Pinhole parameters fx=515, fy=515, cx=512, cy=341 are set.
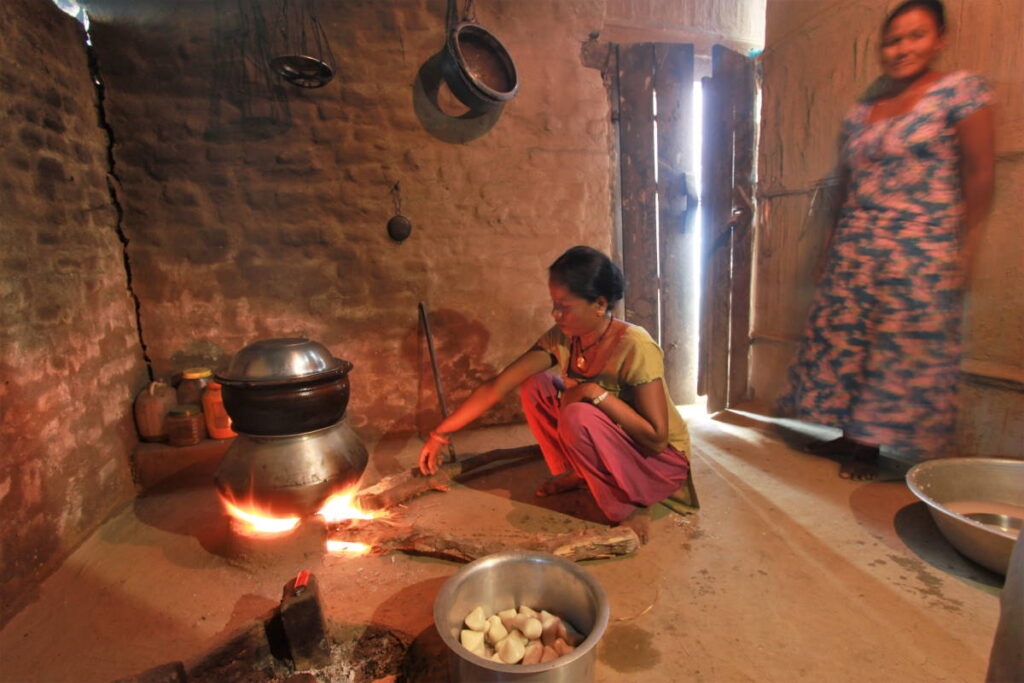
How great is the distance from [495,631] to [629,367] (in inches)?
42.6

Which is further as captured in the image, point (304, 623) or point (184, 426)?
point (184, 426)

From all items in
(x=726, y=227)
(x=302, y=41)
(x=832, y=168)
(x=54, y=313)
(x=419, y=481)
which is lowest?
(x=419, y=481)

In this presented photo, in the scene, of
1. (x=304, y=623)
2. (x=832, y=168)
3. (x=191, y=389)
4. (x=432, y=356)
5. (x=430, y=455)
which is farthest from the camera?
(x=432, y=356)

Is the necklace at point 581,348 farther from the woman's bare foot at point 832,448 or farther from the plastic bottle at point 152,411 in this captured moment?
the plastic bottle at point 152,411

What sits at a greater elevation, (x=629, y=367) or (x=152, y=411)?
(x=629, y=367)

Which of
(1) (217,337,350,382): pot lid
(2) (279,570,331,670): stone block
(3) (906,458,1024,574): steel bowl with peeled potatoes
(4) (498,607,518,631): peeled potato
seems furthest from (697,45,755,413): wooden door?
(2) (279,570,331,670): stone block

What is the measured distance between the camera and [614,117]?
11.6ft

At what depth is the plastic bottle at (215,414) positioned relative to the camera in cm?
281

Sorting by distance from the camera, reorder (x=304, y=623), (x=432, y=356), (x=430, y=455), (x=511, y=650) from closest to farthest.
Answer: (x=511, y=650), (x=304, y=623), (x=430, y=455), (x=432, y=356)

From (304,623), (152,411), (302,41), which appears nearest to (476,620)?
(304,623)

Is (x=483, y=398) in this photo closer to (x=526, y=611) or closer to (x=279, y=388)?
(x=279, y=388)

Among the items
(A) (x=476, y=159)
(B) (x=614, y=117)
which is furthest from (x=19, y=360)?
(B) (x=614, y=117)

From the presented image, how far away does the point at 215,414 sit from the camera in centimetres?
282

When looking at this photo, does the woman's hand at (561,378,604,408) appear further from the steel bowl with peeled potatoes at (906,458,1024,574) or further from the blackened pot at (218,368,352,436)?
the steel bowl with peeled potatoes at (906,458,1024,574)
